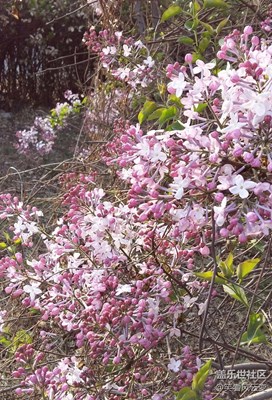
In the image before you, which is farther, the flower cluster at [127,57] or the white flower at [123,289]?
the flower cluster at [127,57]

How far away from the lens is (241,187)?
3.82 ft

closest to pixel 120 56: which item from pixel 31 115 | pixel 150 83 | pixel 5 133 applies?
pixel 150 83

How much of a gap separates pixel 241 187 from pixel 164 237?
1.95 ft

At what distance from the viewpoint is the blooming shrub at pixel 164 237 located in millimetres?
1200

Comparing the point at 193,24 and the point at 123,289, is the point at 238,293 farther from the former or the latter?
the point at 193,24

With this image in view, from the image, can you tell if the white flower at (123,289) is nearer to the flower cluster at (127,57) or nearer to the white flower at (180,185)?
the white flower at (180,185)

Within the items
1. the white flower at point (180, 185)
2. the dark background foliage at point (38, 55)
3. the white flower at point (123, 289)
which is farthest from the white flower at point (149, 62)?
the dark background foliage at point (38, 55)

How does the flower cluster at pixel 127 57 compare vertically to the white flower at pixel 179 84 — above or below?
below

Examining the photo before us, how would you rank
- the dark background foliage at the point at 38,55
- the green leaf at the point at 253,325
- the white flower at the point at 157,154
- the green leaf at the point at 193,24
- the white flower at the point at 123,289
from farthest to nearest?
the dark background foliage at the point at 38,55
the green leaf at the point at 193,24
the white flower at the point at 123,289
the green leaf at the point at 253,325
the white flower at the point at 157,154

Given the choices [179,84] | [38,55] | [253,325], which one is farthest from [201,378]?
[38,55]

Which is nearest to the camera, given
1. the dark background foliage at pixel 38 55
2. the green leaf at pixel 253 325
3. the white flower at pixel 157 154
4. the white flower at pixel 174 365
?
the white flower at pixel 157 154

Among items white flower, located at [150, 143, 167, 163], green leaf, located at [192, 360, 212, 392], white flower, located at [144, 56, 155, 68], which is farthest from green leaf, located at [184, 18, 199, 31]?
green leaf, located at [192, 360, 212, 392]

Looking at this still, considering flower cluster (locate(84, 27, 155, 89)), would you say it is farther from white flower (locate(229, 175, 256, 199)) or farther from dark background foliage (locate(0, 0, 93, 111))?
dark background foliage (locate(0, 0, 93, 111))

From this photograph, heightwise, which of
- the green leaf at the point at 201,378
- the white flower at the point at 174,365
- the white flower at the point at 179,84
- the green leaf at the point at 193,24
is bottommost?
the white flower at the point at 174,365
